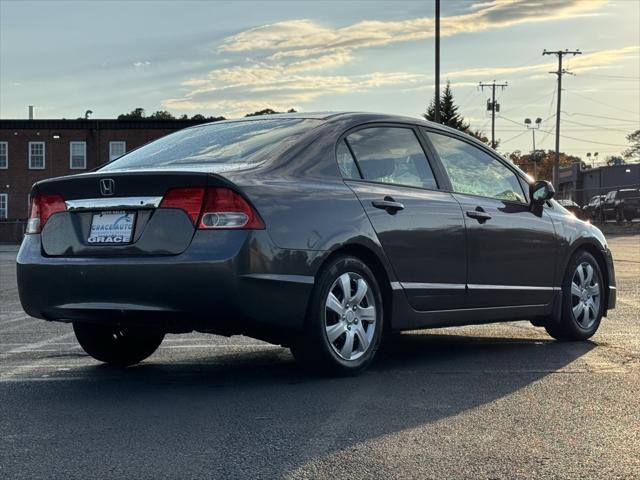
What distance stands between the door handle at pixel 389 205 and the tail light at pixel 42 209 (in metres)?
1.96

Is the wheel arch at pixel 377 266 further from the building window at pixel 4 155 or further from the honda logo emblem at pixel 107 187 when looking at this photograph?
the building window at pixel 4 155

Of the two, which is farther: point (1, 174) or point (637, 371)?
point (1, 174)

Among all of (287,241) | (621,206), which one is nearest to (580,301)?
(287,241)

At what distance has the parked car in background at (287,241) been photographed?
563 centimetres

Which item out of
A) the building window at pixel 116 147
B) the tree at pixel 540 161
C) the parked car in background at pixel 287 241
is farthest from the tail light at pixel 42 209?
the tree at pixel 540 161

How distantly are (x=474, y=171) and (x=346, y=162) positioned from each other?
1.48m

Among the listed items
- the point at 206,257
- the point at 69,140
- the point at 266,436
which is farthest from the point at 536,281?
the point at 69,140

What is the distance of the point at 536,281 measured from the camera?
7762 mm

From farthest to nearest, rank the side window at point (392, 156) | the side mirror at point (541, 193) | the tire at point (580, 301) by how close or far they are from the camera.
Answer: the tire at point (580, 301) < the side mirror at point (541, 193) < the side window at point (392, 156)

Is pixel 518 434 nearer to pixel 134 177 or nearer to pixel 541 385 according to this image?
pixel 541 385

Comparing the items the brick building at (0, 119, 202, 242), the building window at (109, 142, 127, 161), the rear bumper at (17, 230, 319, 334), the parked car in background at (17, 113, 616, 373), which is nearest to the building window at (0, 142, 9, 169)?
the brick building at (0, 119, 202, 242)

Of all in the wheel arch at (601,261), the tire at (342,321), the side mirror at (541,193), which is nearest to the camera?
the tire at (342,321)

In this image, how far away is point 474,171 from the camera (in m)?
7.61

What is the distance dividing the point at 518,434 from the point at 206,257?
1975 mm
